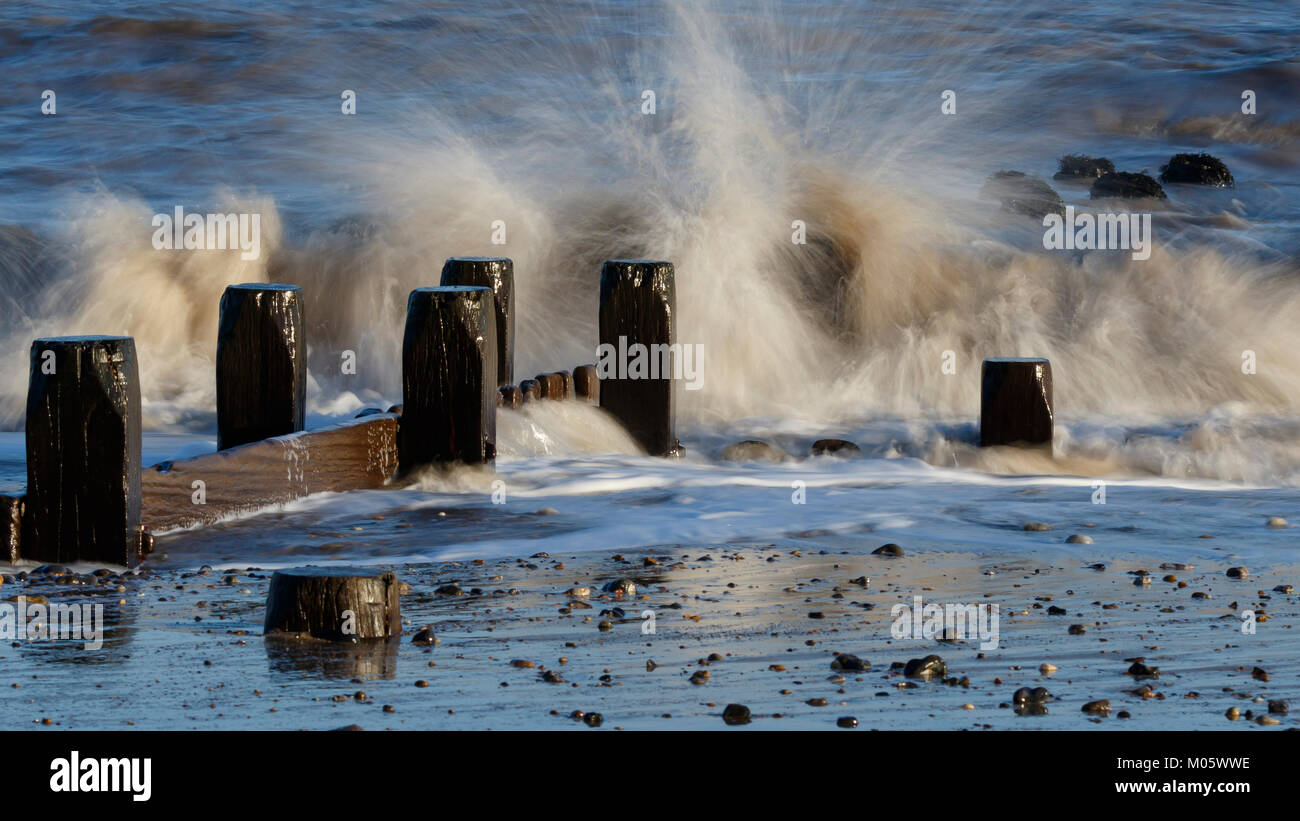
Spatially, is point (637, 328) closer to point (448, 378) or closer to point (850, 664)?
point (448, 378)

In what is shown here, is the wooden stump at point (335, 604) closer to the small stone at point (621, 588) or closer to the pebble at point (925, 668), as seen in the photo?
the small stone at point (621, 588)

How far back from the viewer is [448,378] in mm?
6492

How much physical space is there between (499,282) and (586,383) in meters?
0.68

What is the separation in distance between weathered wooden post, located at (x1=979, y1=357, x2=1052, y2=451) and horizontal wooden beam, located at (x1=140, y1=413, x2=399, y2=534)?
121 inches

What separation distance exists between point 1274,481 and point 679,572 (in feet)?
14.5

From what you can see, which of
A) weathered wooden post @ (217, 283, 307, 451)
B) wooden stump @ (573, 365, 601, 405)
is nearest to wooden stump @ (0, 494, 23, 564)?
weathered wooden post @ (217, 283, 307, 451)

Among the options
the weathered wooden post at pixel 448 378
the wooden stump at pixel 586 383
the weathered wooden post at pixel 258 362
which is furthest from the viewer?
the wooden stump at pixel 586 383

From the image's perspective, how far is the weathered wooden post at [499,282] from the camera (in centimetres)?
794

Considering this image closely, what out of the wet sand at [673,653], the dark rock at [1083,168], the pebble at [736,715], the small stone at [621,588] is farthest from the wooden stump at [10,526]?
the dark rock at [1083,168]

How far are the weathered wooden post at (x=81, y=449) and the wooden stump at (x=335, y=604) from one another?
0.92 m

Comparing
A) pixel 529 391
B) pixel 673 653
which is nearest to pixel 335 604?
pixel 673 653

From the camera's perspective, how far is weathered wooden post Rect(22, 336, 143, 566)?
4762mm

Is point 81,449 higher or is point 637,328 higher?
point 637,328

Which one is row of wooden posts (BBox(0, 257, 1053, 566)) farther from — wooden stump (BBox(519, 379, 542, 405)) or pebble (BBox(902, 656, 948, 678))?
pebble (BBox(902, 656, 948, 678))
